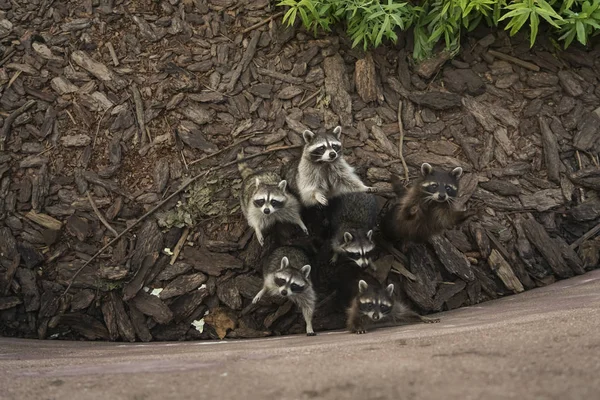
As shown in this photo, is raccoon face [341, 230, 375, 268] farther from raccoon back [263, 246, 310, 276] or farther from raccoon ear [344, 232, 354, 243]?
raccoon back [263, 246, 310, 276]

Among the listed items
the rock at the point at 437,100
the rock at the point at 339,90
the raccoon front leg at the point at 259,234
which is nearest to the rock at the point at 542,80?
the rock at the point at 437,100

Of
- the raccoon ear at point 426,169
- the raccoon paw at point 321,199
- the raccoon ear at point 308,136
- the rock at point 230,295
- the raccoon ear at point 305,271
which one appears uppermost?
the raccoon ear at point 308,136

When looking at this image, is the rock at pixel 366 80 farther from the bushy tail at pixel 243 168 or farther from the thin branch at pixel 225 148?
the bushy tail at pixel 243 168

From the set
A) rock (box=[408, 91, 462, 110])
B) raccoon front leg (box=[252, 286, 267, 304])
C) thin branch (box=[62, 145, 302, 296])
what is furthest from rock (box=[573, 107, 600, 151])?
raccoon front leg (box=[252, 286, 267, 304])

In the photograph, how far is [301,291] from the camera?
17.1ft

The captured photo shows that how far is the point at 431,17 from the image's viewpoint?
5.68 meters

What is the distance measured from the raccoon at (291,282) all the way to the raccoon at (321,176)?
551 millimetres

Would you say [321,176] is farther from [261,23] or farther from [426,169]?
[261,23]

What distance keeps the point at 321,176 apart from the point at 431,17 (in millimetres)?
1766

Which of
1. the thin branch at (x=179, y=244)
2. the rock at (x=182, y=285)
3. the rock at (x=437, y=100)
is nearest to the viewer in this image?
the rock at (x=182, y=285)

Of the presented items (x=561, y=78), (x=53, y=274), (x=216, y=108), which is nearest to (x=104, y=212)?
(x=53, y=274)

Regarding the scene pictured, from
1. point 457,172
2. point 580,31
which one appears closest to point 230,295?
point 457,172

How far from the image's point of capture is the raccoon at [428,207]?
5211 millimetres

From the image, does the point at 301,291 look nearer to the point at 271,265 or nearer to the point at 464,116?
the point at 271,265
